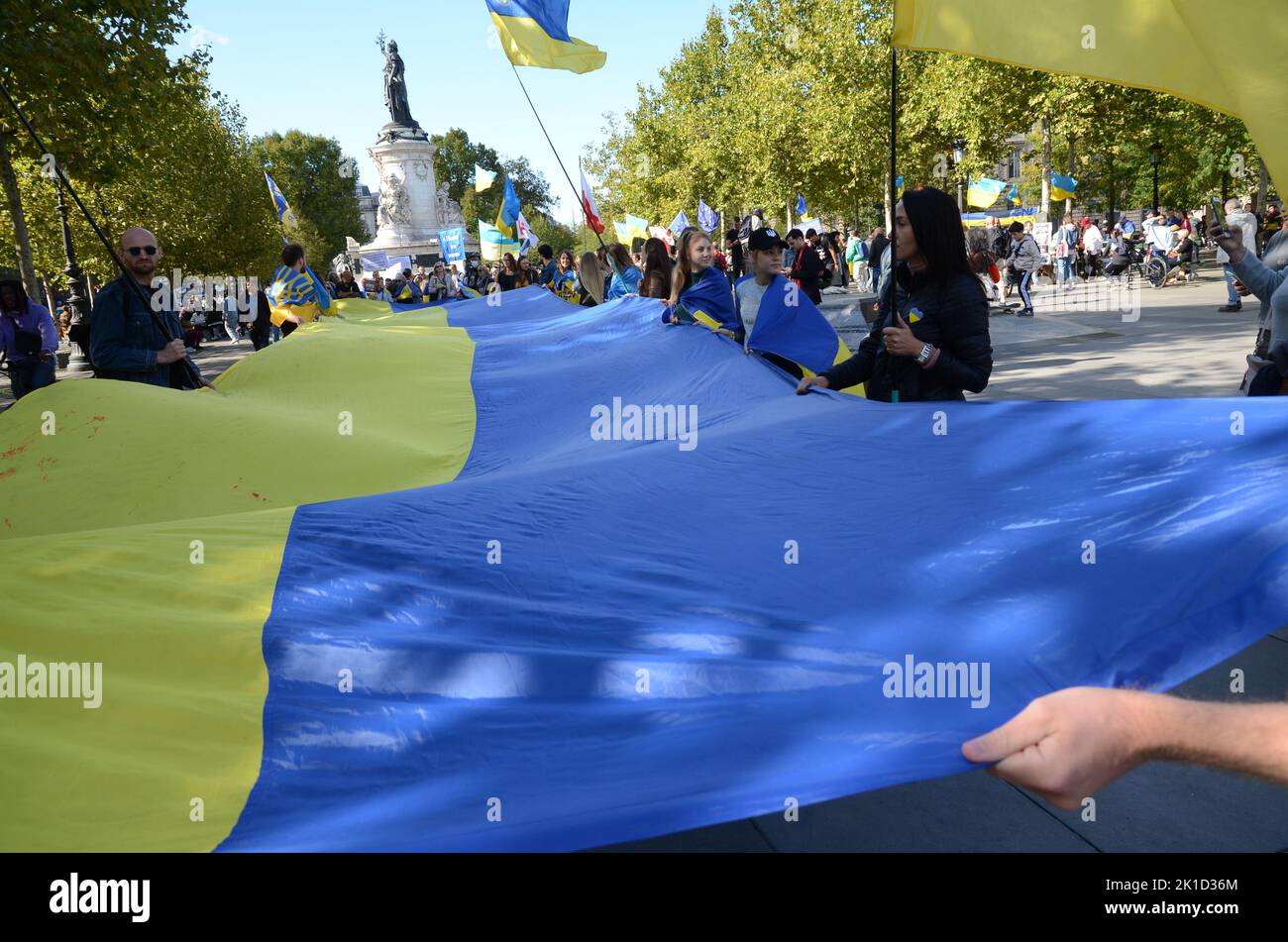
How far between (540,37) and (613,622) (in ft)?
27.5

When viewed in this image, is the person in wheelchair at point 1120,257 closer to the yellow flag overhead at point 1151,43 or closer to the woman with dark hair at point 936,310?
the woman with dark hair at point 936,310

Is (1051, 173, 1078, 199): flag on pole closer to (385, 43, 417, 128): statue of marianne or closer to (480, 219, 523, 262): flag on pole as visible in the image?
(480, 219, 523, 262): flag on pole

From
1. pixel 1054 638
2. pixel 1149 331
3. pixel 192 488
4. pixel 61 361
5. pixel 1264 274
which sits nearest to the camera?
pixel 1054 638

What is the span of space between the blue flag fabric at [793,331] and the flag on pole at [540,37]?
4117 millimetres

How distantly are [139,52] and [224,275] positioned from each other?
105ft

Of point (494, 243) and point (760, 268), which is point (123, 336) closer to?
point (760, 268)

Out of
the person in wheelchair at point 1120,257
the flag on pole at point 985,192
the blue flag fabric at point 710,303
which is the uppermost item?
the flag on pole at point 985,192

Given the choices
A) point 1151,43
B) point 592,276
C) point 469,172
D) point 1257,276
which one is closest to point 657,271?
point 592,276

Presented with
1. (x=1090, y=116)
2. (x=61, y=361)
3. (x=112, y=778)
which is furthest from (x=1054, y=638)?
(x=1090, y=116)

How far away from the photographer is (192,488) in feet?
14.4

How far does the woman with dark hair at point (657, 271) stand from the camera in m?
9.79

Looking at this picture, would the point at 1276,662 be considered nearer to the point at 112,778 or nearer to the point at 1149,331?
the point at 112,778

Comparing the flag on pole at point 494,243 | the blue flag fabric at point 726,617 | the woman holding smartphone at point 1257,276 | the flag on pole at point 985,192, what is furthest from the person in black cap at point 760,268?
the flag on pole at point 985,192

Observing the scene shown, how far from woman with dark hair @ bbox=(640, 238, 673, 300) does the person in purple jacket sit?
23.2 ft
